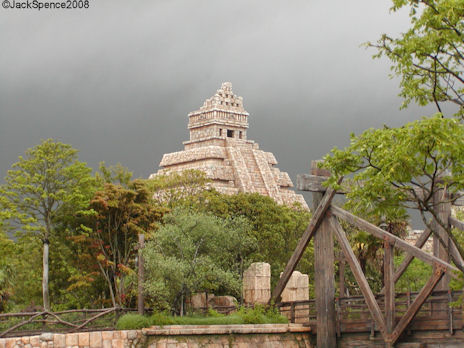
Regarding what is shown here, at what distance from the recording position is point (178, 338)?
26719mm

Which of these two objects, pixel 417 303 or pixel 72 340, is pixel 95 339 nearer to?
pixel 72 340

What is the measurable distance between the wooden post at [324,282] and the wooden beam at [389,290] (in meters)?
2.99

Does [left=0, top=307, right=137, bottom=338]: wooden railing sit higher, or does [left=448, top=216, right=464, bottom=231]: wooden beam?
[left=448, top=216, right=464, bottom=231]: wooden beam

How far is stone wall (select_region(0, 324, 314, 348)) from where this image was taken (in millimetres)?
25953

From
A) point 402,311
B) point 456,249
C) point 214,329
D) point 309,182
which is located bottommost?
point 214,329

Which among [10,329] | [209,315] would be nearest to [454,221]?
[209,315]

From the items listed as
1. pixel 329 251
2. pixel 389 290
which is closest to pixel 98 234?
pixel 329 251

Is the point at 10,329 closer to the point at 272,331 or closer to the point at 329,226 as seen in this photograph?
the point at 272,331

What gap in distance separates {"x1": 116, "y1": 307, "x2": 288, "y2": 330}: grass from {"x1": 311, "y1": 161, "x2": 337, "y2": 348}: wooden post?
201cm

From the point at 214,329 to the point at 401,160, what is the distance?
11.7 metres

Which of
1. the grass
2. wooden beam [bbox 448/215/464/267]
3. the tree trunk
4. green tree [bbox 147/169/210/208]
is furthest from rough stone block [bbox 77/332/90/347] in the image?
green tree [bbox 147/169/210/208]

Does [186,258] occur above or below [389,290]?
above

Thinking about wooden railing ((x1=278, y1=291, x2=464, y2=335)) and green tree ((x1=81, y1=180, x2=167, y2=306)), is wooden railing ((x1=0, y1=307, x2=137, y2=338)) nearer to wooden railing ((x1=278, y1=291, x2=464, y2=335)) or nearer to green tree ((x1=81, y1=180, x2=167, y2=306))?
wooden railing ((x1=278, y1=291, x2=464, y2=335))

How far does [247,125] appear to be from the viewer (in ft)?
291
